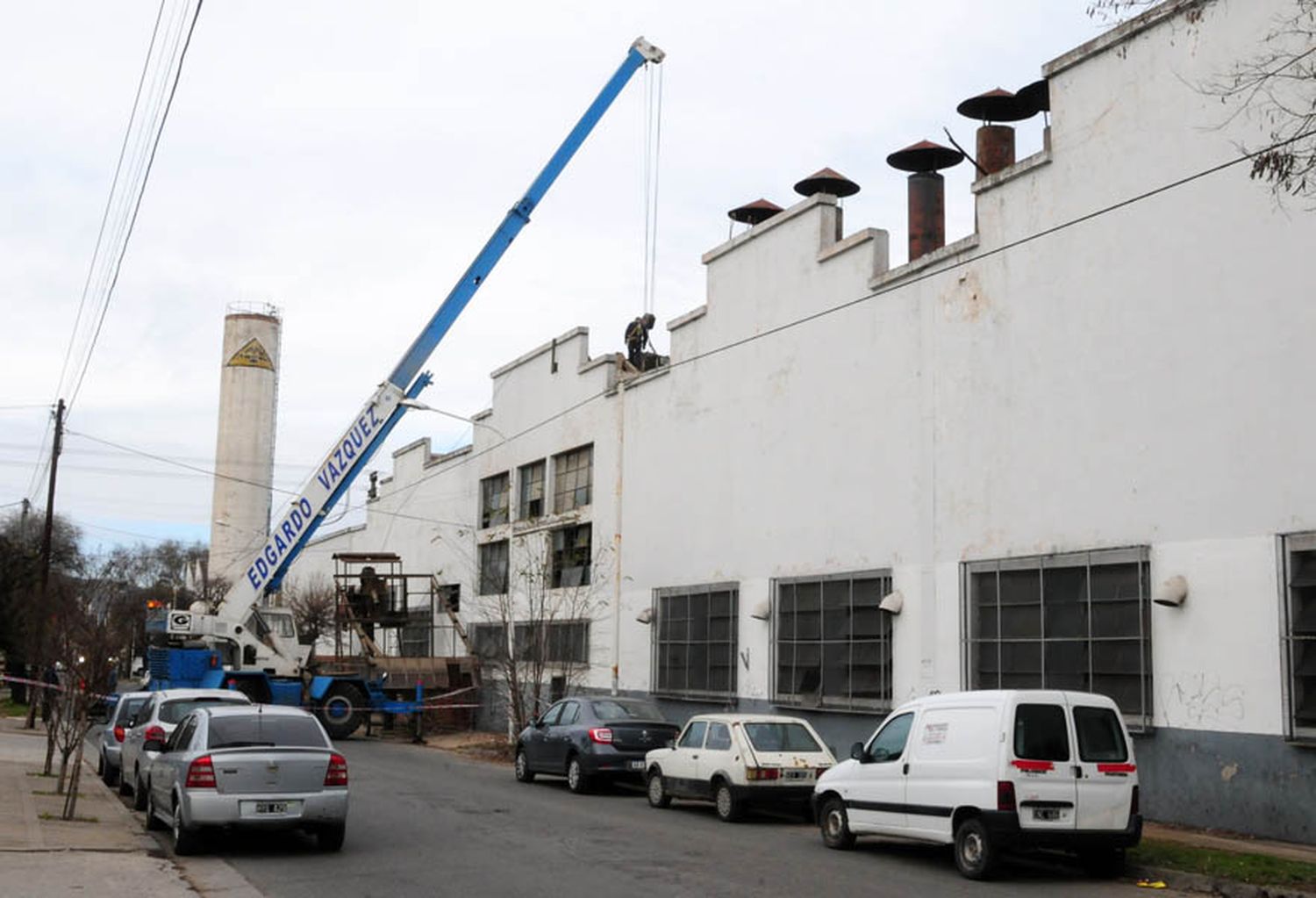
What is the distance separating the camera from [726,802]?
17906mm

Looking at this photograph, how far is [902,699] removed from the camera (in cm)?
2181

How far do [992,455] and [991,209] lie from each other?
3726 millimetres

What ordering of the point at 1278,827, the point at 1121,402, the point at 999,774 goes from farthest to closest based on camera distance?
the point at 1121,402, the point at 1278,827, the point at 999,774

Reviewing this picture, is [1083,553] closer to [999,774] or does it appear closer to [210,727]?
[999,774]

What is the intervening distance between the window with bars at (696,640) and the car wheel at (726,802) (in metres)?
8.73

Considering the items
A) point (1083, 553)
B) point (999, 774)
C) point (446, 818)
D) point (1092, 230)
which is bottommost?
point (446, 818)

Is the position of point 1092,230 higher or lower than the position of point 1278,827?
higher

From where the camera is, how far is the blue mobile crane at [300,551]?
3103 centimetres

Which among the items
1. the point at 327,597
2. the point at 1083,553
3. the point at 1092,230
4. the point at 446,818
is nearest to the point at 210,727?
the point at 446,818

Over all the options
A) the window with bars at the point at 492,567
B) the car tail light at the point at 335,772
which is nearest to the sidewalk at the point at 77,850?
the car tail light at the point at 335,772

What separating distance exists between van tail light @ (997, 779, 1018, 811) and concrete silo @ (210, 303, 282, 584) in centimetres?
5988

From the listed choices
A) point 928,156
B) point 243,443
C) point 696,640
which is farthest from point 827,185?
point 243,443

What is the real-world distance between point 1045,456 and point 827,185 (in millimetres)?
9233

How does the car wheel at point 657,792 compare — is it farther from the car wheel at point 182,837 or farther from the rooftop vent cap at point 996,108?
the rooftop vent cap at point 996,108
